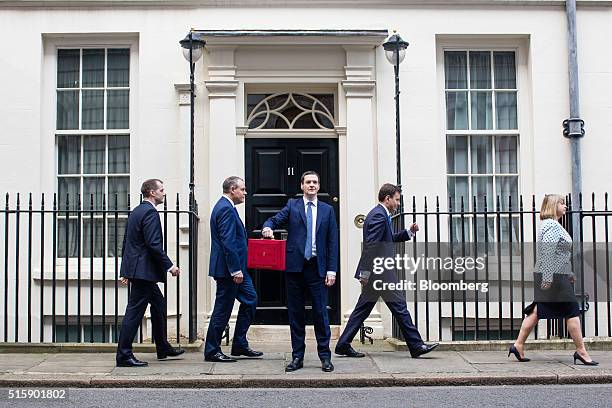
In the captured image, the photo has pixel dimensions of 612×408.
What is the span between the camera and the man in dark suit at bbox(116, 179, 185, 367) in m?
8.99

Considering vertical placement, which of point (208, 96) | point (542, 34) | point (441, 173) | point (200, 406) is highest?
point (542, 34)

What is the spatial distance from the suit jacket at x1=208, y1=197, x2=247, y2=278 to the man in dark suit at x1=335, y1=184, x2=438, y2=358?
4.24 feet

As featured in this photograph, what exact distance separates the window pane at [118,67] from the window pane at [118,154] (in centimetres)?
73

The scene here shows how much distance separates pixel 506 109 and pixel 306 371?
514cm

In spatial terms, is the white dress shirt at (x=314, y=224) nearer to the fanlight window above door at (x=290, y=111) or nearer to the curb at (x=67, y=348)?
the curb at (x=67, y=348)

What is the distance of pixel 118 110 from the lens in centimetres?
1182

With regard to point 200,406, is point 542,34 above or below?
above

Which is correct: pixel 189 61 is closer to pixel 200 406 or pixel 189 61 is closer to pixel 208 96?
pixel 208 96

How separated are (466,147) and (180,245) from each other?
3979mm

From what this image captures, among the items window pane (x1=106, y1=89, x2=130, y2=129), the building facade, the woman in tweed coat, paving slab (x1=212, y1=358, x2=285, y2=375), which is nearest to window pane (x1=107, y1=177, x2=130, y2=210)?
the building facade

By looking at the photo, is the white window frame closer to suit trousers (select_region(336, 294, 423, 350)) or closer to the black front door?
the black front door

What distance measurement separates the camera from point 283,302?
11.5 m

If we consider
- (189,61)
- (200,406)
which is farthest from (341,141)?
(200,406)

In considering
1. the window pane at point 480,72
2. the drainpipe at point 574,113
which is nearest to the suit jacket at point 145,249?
the window pane at point 480,72
